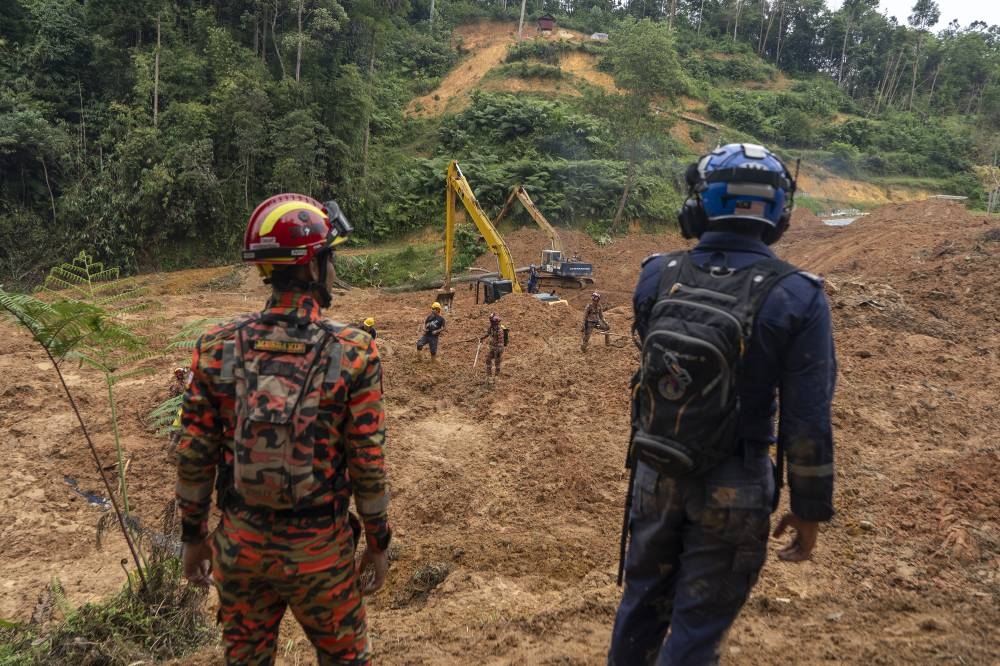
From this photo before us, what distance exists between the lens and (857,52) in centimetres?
5866

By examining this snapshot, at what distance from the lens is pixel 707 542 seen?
212 cm

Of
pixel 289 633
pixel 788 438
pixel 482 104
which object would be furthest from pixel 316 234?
pixel 482 104

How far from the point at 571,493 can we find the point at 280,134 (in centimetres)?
2218

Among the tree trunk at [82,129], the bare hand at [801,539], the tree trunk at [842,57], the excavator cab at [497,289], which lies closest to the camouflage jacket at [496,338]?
the excavator cab at [497,289]

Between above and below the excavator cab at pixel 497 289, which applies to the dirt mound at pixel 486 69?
above

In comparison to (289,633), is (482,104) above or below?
above

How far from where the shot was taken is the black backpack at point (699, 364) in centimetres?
202

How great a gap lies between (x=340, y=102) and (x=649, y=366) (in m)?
26.8

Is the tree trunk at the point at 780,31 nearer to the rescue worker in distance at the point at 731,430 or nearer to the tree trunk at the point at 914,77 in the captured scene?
the tree trunk at the point at 914,77

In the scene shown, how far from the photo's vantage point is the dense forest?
71.6 feet

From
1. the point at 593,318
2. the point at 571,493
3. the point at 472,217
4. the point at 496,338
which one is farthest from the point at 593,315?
the point at 472,217

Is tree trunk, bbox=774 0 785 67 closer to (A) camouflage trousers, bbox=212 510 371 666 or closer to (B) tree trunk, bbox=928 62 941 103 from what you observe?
(B) tree trunk, bbox=928 62 941 103

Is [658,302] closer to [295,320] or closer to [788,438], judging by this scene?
[788,438]

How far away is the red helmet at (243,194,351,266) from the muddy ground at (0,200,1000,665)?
235 centimetres
